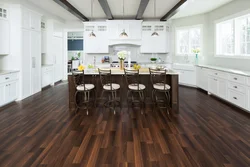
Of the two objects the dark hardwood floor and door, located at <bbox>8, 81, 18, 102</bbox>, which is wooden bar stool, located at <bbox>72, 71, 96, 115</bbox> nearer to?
the dark hardwood floor

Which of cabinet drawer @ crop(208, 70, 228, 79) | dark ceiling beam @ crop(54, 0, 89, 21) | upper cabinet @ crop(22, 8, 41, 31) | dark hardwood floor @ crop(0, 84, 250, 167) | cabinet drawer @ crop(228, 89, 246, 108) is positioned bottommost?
dark hardwood floor @ crop(0, 84, 250, 167)

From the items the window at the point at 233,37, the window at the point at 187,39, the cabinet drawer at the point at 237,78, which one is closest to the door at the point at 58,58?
the window at the point at 187,39

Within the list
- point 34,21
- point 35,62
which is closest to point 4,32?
point 34,21

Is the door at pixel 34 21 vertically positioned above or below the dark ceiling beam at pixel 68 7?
below

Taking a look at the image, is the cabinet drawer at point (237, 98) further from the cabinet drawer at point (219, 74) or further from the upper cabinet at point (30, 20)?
the upper cabinet at point (30, 20)

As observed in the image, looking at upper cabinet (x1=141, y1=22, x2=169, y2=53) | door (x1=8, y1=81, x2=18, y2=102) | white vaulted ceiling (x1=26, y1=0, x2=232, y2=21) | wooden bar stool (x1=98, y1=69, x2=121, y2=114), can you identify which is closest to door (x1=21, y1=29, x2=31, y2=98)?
door (x1=8, y1=81, x2=18, y2=102)

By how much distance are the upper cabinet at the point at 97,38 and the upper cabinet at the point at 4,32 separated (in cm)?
338

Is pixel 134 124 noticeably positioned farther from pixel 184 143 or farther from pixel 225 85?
pixel 225 85

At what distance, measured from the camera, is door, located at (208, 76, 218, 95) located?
6.08m

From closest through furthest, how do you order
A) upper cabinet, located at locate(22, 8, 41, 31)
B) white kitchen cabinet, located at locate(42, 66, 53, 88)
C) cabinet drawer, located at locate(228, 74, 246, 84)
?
cabinet drawer, located at locate(228, 74, 246, 84)
upper cabinet, located at locate(22, 8, 41, 31)
white kitchen cabinet, located at locate(42, 66, 53, 88)

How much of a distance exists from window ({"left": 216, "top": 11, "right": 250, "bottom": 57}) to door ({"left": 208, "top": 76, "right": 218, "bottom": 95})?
2.90ft

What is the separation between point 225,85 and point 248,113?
111 centimetres

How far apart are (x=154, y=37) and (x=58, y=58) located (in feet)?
14.2

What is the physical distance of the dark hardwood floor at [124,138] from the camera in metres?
2.60
